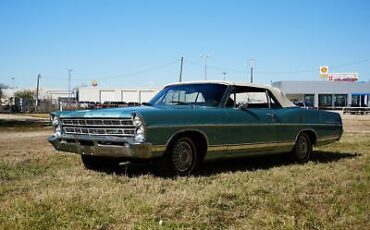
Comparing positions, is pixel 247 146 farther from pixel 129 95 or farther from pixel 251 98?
pixel 129 95

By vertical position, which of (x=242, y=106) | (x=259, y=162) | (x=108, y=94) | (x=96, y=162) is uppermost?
(x=108, y=94)

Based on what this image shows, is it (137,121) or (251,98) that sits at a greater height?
(251,98)

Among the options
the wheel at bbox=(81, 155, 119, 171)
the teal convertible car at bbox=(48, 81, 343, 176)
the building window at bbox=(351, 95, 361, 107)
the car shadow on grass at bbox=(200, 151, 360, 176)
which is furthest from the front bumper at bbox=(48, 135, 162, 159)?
the building window at bbox=(351, 95, 361, 107)

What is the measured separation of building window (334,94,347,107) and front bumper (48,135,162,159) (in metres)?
77.6

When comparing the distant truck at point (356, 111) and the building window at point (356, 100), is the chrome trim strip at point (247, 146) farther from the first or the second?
the building window at point (356, 100)

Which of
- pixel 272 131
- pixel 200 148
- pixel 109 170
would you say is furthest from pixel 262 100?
pixel 109 170

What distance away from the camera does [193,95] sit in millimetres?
9031

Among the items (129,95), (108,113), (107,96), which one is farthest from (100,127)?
(107,96)

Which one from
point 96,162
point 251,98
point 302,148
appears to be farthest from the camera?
point 302,148

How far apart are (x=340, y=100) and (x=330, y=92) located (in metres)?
1.91

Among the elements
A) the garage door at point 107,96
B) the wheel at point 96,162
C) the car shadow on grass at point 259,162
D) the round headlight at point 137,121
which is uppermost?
the garage door at point 107,96

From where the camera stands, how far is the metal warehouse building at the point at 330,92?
271ft

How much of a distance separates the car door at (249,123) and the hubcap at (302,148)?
97cm

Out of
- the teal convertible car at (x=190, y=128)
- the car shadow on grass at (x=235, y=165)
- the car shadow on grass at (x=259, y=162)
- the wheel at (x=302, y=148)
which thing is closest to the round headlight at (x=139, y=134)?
the teal convertible car at (x=190, y=128)
